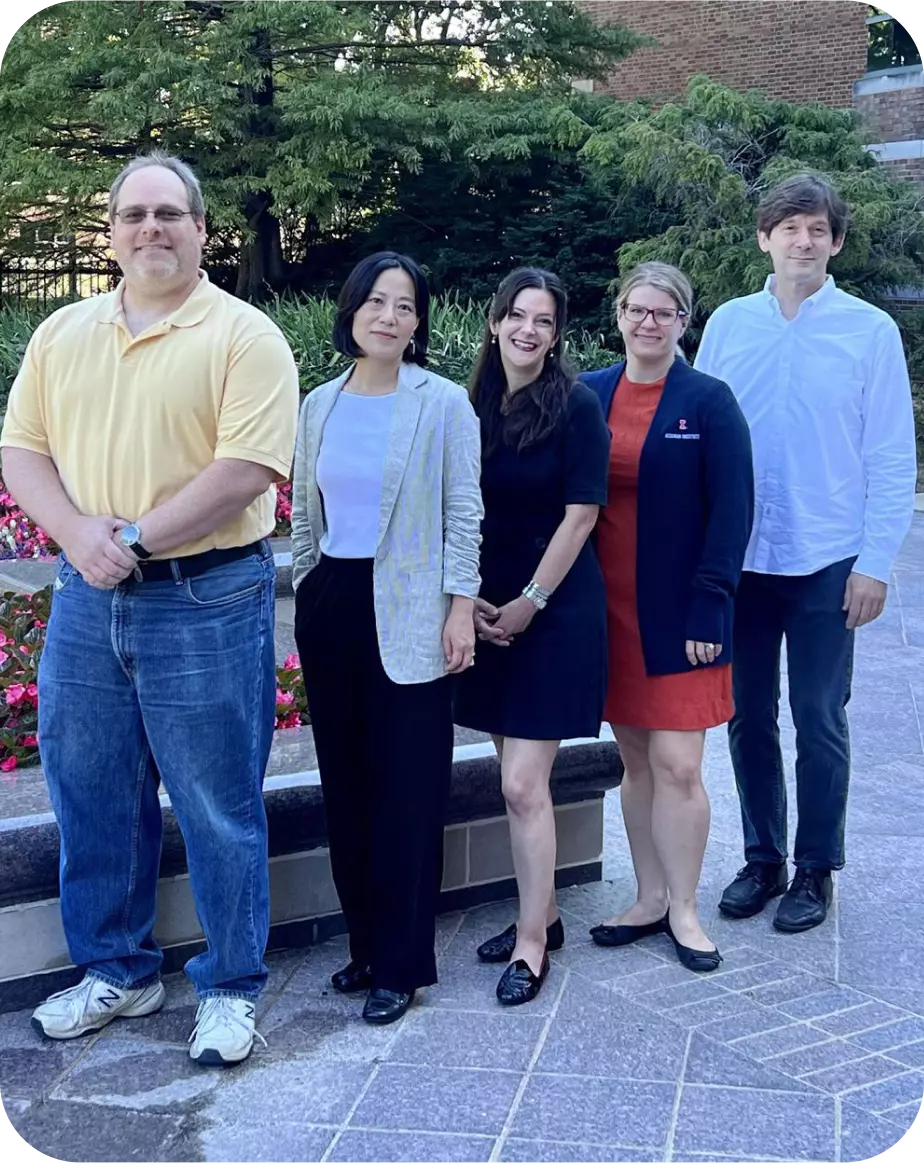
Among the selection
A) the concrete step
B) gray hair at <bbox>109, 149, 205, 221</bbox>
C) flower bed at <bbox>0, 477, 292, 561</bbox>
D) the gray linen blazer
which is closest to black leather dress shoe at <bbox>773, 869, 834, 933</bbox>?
the concrete step

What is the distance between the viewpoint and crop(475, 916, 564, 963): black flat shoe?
3547 millimetres

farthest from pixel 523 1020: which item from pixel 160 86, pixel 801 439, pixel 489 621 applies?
pixel 160 86

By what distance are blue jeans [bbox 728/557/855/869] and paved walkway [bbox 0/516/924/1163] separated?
11.0 inches

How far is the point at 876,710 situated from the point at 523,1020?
138 inches

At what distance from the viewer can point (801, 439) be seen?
12.3ft

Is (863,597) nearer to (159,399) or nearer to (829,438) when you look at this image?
(829,438)

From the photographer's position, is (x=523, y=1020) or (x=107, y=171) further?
(x=107, y=171)

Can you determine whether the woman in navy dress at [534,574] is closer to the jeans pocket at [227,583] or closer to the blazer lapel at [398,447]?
the blazer lapel at [398,447]

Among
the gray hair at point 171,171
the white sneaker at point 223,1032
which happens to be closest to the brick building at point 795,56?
the gray hair at point 171,171

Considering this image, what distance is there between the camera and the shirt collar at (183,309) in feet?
9.43

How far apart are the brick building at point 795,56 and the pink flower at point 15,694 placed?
17461mm

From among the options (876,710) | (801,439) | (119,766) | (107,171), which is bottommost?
(876,710)

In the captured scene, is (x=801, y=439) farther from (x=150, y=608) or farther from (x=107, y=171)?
(x=107, y=171)

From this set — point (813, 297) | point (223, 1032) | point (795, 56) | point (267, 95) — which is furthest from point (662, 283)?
point (795, 56)
